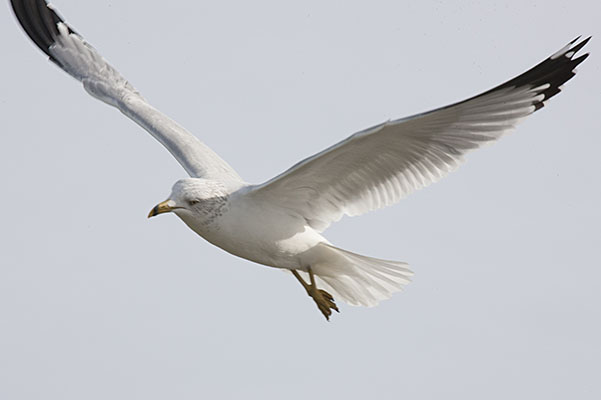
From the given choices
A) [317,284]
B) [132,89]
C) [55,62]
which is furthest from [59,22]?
[317,284]

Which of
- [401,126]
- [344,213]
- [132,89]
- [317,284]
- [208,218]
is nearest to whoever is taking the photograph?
[401,126]

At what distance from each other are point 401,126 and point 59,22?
5.50 meters

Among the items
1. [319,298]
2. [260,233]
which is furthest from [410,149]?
[319,298]

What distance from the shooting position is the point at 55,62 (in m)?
10.9

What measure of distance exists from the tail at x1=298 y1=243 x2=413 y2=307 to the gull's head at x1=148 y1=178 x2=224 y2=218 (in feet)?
3.17

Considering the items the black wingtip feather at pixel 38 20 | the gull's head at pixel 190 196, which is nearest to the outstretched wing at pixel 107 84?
the black wingtip feather at pixel 38 20

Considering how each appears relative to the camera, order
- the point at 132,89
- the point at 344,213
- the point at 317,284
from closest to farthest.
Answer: the point at 344,213, the point at 317,284, the point at 132,89

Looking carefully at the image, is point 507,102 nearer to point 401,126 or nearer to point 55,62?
point 401,126

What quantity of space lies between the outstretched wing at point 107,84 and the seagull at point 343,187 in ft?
0.09

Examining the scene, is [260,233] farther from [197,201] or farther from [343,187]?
[343,187]

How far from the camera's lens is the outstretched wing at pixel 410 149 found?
7062 millimetres

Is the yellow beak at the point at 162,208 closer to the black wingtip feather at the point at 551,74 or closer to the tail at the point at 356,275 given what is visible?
the tail at the point at 356,275

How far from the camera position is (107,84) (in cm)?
1038

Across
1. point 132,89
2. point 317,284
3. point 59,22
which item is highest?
point 59,22
